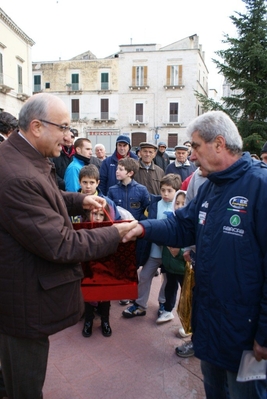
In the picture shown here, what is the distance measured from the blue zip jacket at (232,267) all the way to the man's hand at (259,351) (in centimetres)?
4

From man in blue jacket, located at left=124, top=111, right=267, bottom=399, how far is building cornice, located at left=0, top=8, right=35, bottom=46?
25366 mm

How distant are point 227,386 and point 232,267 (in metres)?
0.85

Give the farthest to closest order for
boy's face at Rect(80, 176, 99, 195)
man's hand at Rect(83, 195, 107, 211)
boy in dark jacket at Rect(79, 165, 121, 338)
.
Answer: boy's face at Rect(80, 176, 99, 195), boy in dark jacket at Rect(79, 165, 121, 338), man's hand at Rect(83, 195, 107, 211)

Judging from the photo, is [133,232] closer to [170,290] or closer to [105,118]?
[170,290]

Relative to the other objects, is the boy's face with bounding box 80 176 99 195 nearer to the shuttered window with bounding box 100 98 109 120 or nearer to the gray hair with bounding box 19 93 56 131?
the gray hair with bounding box 19 93 56 131

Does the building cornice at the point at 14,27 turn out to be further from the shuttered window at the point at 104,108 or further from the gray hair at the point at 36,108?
the gray hair at the point at 36,108

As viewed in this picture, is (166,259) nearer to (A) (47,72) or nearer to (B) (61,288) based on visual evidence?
(B) (61,288)

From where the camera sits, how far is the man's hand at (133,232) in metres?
2.15

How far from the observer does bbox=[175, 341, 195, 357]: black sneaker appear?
3.04 m

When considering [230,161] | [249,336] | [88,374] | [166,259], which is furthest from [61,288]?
[166,259]

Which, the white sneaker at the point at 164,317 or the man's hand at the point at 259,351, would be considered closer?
the man's hand at the point at 259,351

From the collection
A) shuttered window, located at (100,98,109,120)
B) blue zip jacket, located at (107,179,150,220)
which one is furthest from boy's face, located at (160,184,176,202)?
shuttered window, located at (100,98,109,120)

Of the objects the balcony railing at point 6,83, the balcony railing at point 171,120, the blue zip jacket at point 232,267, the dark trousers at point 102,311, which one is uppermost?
the balcony railing at point 6,83

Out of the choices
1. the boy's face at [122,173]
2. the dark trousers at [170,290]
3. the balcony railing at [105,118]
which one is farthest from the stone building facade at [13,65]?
the dark trousers at [170,290]
